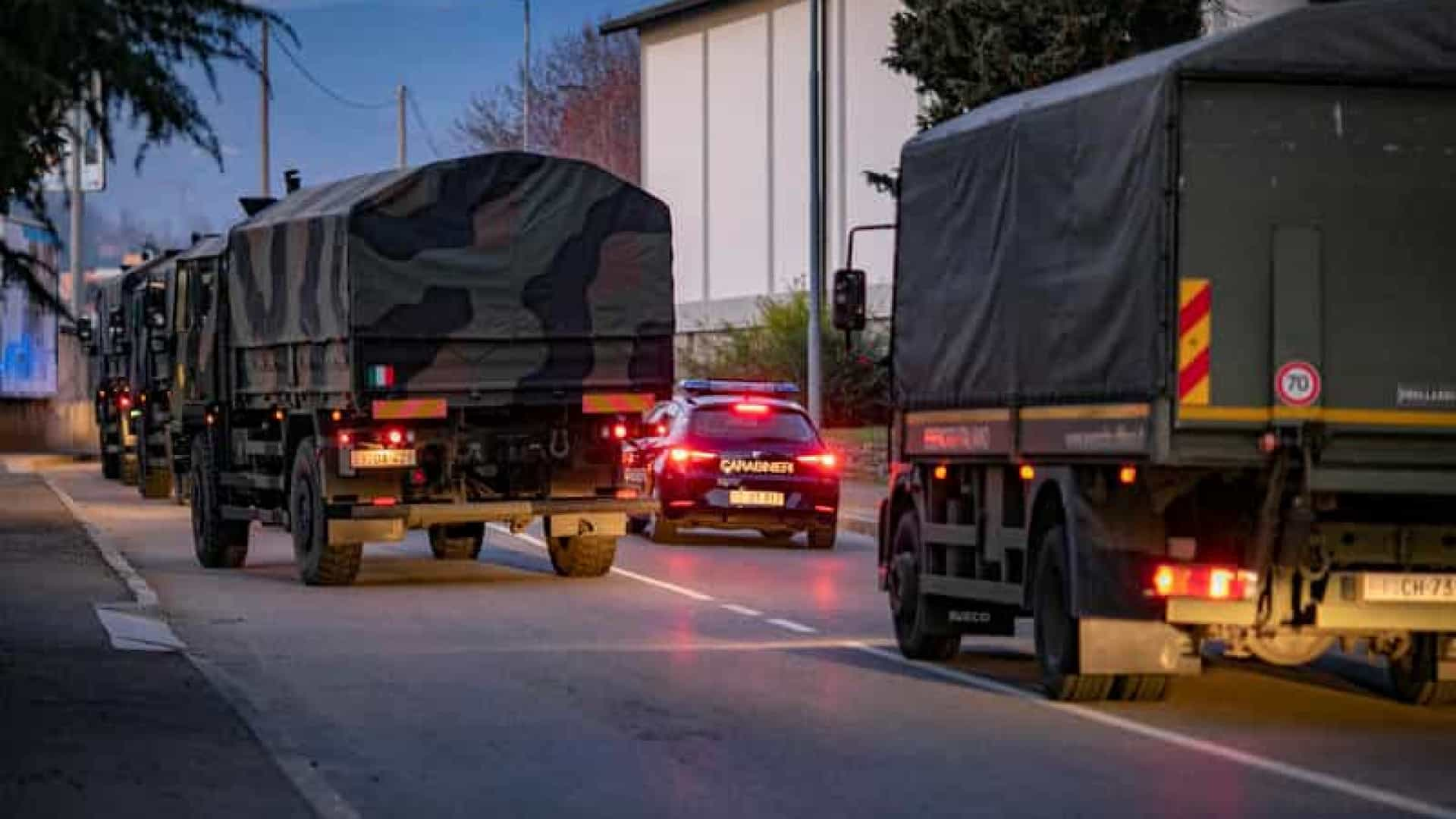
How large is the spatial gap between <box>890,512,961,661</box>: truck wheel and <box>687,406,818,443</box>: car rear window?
12.7 m

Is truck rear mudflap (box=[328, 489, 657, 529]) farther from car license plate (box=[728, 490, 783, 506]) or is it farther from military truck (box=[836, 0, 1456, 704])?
military truck (box=[836, 0, 1456, 704])

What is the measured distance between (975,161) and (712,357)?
43.6 m

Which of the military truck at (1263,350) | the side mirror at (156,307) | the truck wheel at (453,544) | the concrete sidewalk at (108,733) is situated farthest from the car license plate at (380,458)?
the side mirror at (156,307)

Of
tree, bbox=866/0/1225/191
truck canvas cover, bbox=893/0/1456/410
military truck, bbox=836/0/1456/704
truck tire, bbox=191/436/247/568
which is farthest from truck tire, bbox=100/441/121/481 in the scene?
military truck, bbox=836/0/1456/704

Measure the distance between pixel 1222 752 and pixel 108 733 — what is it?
5.17 m

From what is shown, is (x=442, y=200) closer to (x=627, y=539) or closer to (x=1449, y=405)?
(x=627, y=539)

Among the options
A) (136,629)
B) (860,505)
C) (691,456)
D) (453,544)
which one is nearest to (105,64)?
(136,629)

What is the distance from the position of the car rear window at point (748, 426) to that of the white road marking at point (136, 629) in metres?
9.99

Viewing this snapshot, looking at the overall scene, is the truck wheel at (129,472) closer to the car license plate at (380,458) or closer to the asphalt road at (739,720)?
the car license plate at (380,458)

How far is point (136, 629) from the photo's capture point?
21016 millimetres

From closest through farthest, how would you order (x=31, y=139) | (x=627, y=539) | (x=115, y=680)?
(x=31, y=139)
(x=115, y=680)
(x=627, y=539)

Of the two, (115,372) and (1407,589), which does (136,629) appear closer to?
(1407,589)

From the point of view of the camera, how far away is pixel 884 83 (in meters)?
59.7

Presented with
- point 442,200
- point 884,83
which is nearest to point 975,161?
point 442,200
